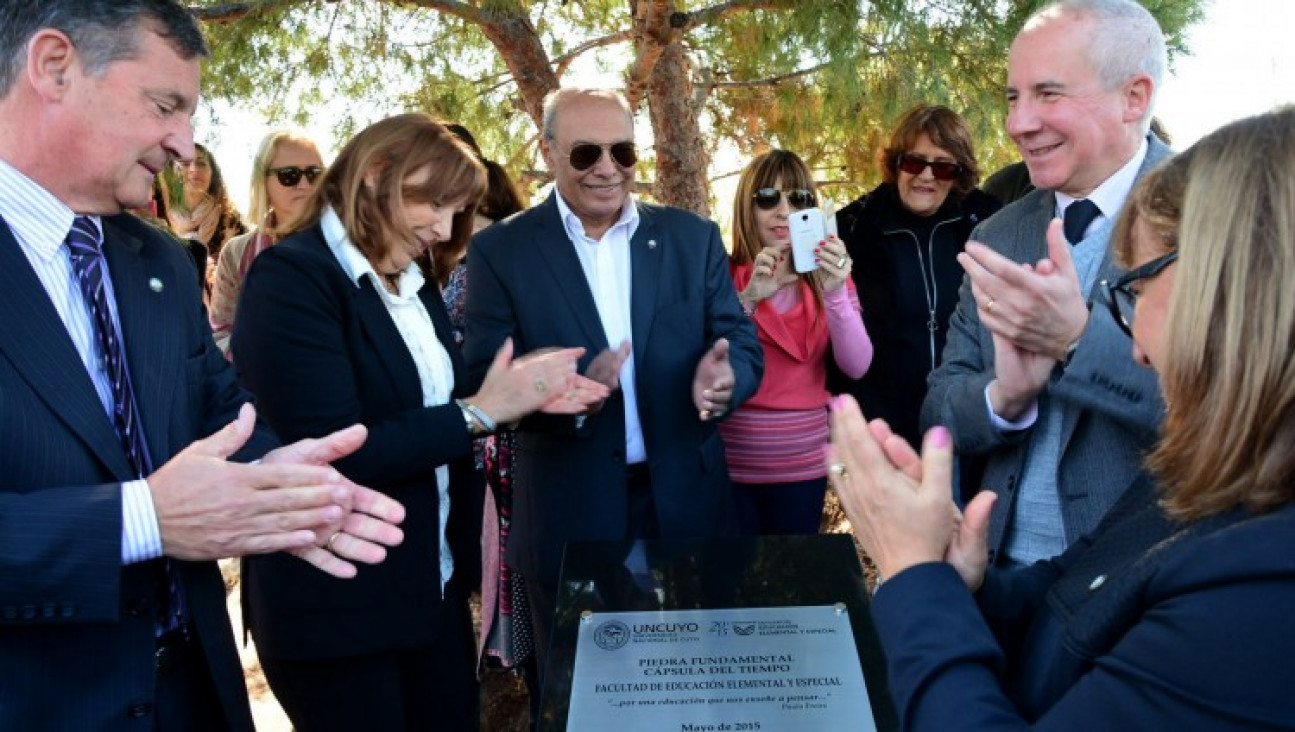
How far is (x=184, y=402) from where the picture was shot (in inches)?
70.7

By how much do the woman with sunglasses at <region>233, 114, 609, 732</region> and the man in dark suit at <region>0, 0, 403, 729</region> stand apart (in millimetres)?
308

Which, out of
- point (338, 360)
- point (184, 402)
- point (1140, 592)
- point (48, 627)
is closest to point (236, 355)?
point (338, 360)

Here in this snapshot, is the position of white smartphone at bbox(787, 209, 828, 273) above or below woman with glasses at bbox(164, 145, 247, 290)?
below

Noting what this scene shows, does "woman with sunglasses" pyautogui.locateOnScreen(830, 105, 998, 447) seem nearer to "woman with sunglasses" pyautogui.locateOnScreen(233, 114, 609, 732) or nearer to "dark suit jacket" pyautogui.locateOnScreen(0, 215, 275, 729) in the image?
"woman with sunglasses" pyautogui.locateOnScreen(233, 114, 609, 732)

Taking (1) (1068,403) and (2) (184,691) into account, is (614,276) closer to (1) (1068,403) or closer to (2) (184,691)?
(1) (1068,403)

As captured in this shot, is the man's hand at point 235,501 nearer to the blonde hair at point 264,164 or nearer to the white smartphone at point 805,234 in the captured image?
the white smartphone at point 805,234

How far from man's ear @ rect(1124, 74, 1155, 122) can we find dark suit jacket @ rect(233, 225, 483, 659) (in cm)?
174

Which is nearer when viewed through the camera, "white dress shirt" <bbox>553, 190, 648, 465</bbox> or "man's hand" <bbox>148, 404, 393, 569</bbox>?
"man's hand" <bbox>148, 404, 393, 569</bbox>

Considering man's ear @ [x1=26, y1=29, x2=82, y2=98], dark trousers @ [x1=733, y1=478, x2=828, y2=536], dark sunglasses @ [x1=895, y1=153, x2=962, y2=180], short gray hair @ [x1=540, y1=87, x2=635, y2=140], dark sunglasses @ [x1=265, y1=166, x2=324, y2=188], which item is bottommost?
dark trousers @ [x1=733, y1=478, x2=828, y2=536]

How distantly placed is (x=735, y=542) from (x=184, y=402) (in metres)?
1.21

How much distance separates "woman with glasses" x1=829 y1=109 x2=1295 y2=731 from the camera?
0.94 metres

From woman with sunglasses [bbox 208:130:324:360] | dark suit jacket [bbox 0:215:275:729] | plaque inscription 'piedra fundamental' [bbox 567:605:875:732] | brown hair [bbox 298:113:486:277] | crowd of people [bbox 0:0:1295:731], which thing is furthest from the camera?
woman with sunglasses [bbox 208:130:324:360]

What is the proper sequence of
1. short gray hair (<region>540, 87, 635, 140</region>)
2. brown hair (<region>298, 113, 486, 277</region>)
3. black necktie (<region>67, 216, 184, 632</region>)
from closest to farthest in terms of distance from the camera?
1. black necktie (<region>67, 216, 184, 632</region>)
2. brown hair (<region>298, 113, 486, 277</region>)
3. short gray hair (<region>540, 87, 635, 140</region>)

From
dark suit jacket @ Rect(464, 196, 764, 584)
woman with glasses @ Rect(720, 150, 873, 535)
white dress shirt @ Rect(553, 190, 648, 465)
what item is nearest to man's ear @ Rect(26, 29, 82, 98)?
dark suit jacket @ Rect(464, 196, 764, 584)
